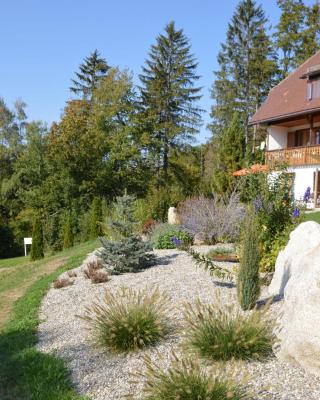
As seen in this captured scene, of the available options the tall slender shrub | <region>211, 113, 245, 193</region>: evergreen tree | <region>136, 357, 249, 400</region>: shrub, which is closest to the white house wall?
<region>211, 113, 245, 193</region>: evergreen tree

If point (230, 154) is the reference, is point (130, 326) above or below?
below

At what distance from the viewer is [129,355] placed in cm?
496

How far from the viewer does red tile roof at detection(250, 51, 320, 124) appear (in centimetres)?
2400

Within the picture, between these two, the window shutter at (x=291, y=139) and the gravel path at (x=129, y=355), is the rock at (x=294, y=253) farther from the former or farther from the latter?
the window shutter at (x=291, y=139)

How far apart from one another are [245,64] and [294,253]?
107 ft

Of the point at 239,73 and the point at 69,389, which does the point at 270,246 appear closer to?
the point at 69,389

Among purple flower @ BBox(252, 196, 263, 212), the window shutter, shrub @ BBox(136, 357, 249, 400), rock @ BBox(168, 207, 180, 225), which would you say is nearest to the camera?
shrub @ BBox(136, 357, 249, 400)

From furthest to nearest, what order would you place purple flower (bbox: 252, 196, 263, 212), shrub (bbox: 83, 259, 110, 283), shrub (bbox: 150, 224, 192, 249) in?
shrub (bbox: 150, 224, 192, 249), shrub (bbox: 83, 259, 110, 283), purple flower (bbox: 252, 196, 263, 212)

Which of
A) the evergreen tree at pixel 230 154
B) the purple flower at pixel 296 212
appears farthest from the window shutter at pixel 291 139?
the purple flower at pixel 296 212

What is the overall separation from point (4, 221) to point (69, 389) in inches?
1306

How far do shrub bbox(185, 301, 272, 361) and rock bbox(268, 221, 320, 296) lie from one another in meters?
1.45

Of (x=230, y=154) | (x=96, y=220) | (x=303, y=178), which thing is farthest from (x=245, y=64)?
(x=96, y=220)

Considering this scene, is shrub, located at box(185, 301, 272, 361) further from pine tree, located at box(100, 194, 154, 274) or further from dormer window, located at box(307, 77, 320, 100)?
dormer window, located at box(307, 77, 320, 100)

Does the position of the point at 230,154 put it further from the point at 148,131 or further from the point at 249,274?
the point at 249,274
